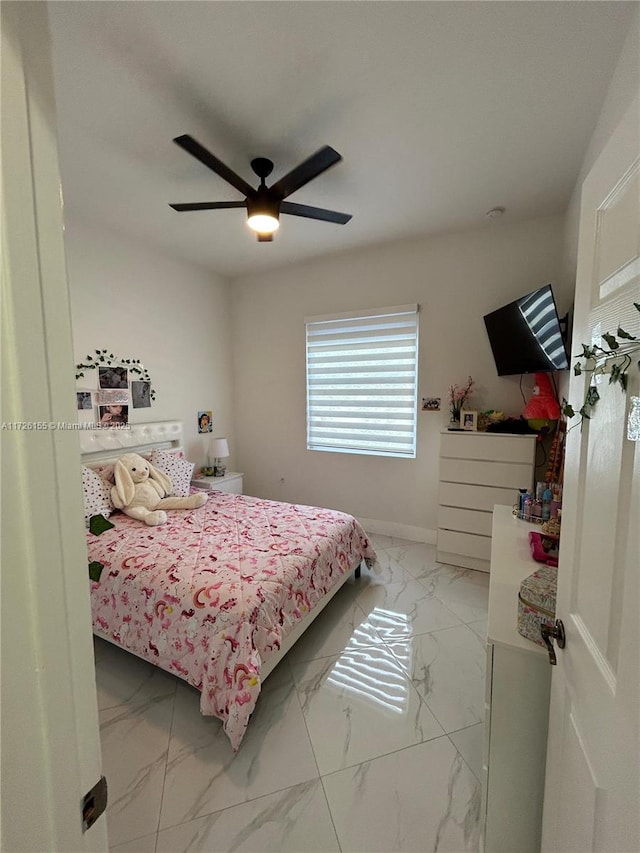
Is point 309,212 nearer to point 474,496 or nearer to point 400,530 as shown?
point 474,496

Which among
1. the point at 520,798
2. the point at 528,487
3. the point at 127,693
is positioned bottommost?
the point at 127,693

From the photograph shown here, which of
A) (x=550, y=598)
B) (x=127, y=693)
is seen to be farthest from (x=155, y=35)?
(x=127, y=693)

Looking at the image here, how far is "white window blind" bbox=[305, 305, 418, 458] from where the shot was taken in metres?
3.34

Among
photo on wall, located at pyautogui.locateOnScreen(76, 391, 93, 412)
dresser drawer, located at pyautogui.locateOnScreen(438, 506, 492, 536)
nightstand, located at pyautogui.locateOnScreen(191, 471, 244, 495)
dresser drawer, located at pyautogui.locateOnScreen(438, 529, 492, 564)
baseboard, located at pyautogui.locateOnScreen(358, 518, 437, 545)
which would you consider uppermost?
photo on wall, located at pyautogui.locateOnScreen(76, 391, 93, 412)

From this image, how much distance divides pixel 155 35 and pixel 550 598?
2.45 metres

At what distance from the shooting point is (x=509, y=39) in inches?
53.1

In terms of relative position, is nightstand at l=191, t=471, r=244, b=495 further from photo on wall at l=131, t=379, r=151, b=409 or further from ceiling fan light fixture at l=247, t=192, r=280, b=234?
ceiling fan light fixture at l=247, t=192, r=280, b=234

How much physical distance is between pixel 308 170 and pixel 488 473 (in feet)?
7.76

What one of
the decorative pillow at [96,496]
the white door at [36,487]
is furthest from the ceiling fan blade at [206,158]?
the decorative pillow at [96,496]

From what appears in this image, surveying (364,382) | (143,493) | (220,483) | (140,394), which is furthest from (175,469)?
(364,382)

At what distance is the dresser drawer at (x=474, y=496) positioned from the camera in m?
2.71

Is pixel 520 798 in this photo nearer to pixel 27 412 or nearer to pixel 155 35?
pixel 27 412

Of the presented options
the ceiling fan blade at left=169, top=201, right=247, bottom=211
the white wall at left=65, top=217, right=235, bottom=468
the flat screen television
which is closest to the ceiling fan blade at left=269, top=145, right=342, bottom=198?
the ceiling fan blade at left=169, top=201, right=247, bottom=211

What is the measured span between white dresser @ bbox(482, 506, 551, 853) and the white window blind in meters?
2.37
